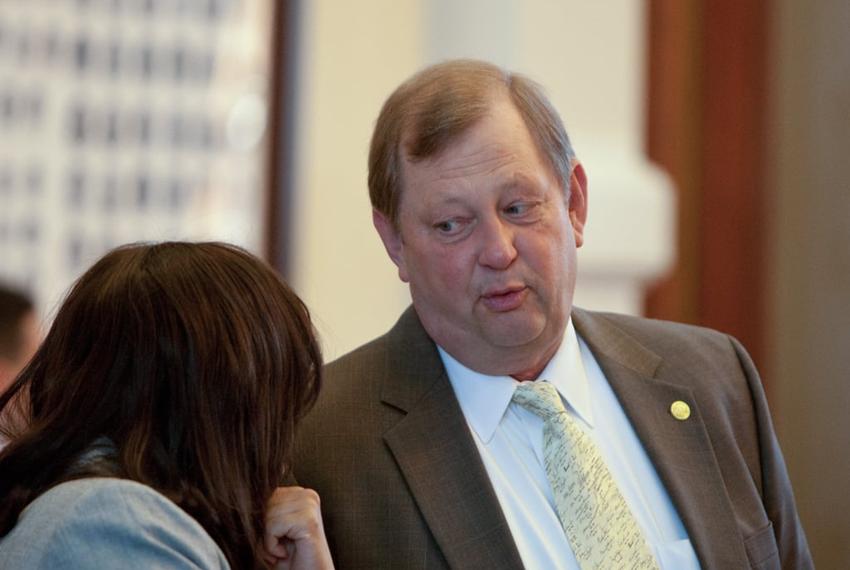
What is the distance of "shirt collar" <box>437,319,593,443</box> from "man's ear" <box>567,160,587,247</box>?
0.18 metres

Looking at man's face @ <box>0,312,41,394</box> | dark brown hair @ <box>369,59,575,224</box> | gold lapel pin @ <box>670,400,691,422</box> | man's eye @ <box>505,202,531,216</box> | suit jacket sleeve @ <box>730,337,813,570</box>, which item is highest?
dark brown hair @ <box>369,59,575,224</box>

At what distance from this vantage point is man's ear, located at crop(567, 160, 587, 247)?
8.23ft

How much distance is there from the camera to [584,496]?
2.27 m

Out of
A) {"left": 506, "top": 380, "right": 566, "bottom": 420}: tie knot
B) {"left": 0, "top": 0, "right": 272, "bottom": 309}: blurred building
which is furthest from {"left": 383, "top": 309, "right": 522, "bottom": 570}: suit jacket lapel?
{"left": 0, "top": 0, "right": 272, "bottom": 309}: blurred building

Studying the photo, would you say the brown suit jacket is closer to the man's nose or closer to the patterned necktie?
the patterned necktie

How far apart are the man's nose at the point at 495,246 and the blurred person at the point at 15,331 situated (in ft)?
6.32

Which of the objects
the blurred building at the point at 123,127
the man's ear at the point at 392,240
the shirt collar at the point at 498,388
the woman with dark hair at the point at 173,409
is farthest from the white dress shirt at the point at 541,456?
the blurred building at the point at 123,127

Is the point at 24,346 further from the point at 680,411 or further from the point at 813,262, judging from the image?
the point at 813,262

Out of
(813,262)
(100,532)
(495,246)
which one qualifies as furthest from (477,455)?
(813,262)

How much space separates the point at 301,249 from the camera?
4.38m

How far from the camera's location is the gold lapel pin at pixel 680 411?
8.04 feet

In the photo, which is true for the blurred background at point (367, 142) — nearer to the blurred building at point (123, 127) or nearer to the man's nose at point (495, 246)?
the blurred building at point (123, 127)

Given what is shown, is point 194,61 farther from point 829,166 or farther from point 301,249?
point 829,166

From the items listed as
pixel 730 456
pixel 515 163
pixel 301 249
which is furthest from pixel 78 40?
pixel 730 456
